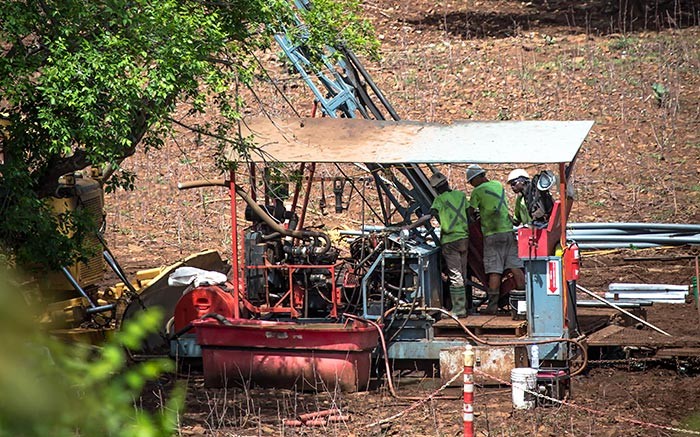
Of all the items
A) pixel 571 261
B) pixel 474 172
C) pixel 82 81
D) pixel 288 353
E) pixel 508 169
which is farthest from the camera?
pixel 508 169

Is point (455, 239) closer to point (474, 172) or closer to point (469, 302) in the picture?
point (474, 172)

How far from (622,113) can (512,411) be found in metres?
15.0

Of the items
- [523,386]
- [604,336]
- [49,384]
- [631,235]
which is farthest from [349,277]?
[49,384]

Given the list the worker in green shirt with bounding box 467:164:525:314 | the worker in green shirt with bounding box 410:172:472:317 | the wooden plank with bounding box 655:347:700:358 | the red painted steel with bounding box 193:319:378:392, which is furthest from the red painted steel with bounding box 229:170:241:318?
the wooden plank with bounding box 655:347:700:358

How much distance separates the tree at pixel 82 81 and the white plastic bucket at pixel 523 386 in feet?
12.1

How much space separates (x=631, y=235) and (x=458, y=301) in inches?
287

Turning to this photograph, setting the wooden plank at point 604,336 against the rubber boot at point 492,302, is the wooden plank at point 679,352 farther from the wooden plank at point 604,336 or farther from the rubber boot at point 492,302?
the rubber boot at point 492,302

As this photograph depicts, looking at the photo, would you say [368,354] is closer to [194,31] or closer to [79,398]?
[194,31]

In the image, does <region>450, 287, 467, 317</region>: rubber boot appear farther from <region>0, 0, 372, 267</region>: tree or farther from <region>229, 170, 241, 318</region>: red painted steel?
<region>0, 0, 372, 267</region>: tree

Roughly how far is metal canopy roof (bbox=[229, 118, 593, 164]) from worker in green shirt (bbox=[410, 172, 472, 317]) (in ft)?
2.18

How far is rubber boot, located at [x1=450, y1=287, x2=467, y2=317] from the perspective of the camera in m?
11.7

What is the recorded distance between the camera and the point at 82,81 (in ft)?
31.3

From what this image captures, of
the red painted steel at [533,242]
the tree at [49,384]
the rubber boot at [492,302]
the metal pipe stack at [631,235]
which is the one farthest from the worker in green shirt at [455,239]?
the tree at [49,384]

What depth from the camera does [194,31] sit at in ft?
33.3
